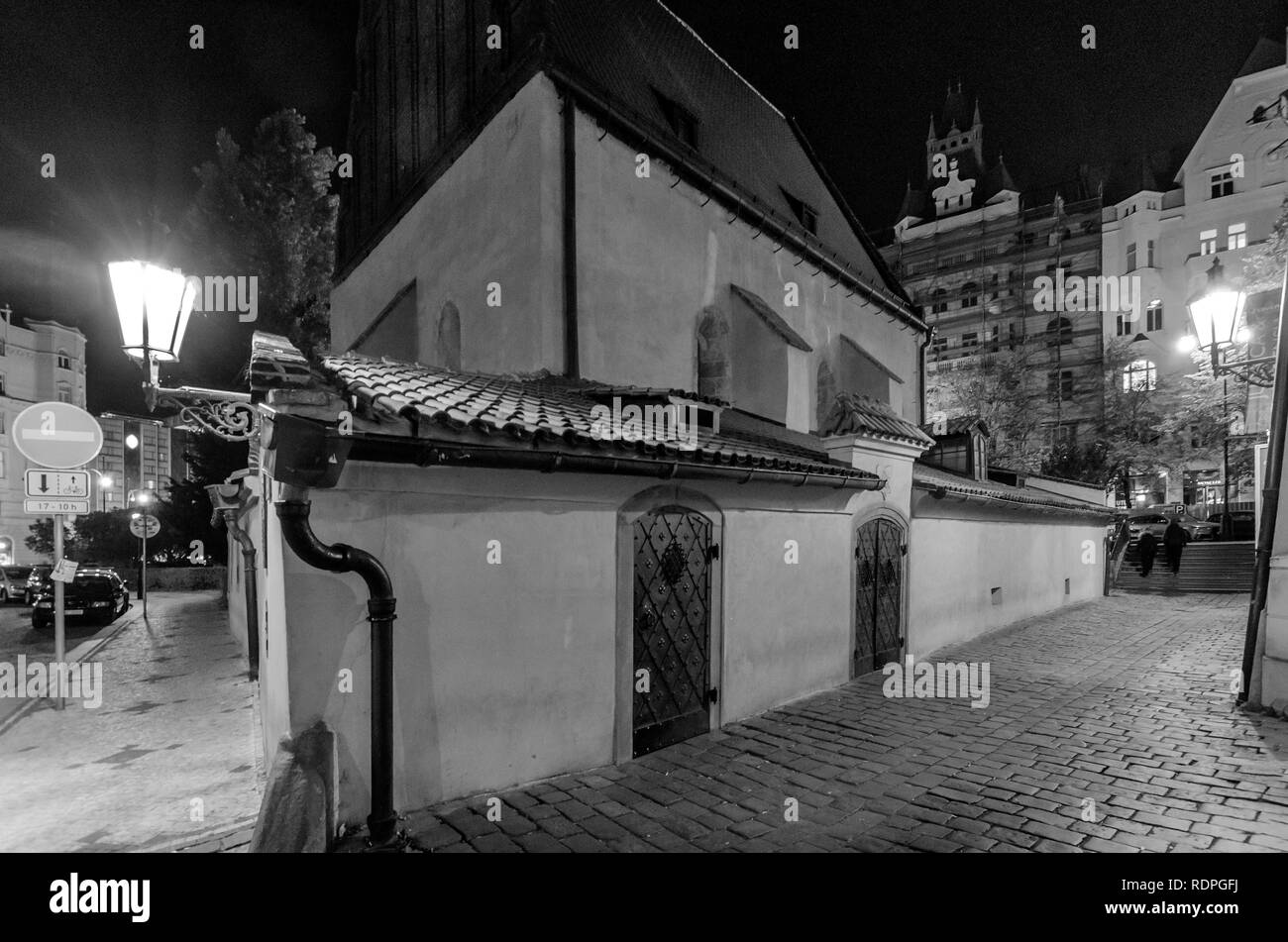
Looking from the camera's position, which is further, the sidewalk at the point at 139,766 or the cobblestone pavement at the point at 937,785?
the sidewalk at the point at 139,766

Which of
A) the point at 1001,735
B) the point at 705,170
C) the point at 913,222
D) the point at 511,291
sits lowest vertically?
the point at 1001,735

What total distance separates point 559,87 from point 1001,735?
1059 cm

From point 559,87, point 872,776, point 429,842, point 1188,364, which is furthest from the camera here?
point 1188,364

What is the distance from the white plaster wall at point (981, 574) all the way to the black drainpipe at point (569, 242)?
7025mm

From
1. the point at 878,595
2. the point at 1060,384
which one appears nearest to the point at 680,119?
the point at 878,595

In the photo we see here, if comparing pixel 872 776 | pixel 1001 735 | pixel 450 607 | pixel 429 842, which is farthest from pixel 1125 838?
pixel 450 607

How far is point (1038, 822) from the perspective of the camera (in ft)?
16.1

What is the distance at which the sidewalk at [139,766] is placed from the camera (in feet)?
18.0

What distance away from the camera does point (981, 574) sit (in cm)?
1369

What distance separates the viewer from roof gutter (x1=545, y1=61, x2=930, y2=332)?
910cm

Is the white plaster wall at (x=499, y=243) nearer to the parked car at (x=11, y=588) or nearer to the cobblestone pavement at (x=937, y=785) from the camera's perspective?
the cobblestone pavement at (x=937, y=785)

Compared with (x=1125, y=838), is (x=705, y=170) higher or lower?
higher

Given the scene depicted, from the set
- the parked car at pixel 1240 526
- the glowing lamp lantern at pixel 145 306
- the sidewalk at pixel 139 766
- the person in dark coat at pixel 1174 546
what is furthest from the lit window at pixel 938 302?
the glowing lamp lantern at pixel 145 306
